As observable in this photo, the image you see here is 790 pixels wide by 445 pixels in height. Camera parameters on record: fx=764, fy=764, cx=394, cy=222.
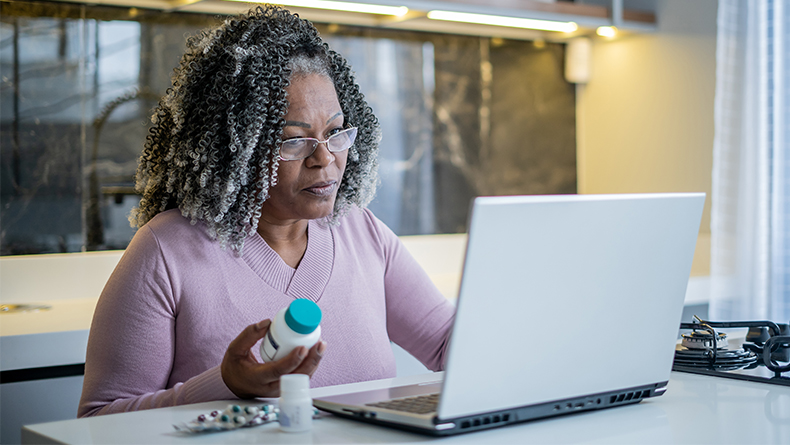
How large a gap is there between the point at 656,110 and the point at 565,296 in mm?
2241

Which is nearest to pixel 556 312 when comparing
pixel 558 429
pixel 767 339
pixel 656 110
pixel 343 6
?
pixel 558 429

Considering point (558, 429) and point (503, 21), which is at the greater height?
point (503, 21)

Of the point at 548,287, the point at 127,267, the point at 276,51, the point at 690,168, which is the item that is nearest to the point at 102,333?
the point at 127,267

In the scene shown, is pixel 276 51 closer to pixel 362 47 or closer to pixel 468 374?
pixel 468 374

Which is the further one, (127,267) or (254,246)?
(254,246)

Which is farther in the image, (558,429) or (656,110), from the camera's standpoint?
(656,110)

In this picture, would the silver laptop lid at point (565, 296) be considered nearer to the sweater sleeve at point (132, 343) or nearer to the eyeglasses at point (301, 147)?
the sweater sleeve at point (132, 343)

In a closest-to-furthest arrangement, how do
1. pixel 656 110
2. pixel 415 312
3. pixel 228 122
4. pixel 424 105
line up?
pixel 228 122 < pixel 415 312 < pixel 424 105 < pixel 656 110

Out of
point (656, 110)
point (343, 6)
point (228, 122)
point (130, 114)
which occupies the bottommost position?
point (228, 122)

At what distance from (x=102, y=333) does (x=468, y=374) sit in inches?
23.0

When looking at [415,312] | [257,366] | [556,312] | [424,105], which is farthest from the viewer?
[424,105]

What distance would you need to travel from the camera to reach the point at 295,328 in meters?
0.81

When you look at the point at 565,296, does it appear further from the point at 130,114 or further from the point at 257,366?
the point at 130,114

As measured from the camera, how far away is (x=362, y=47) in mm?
2557
